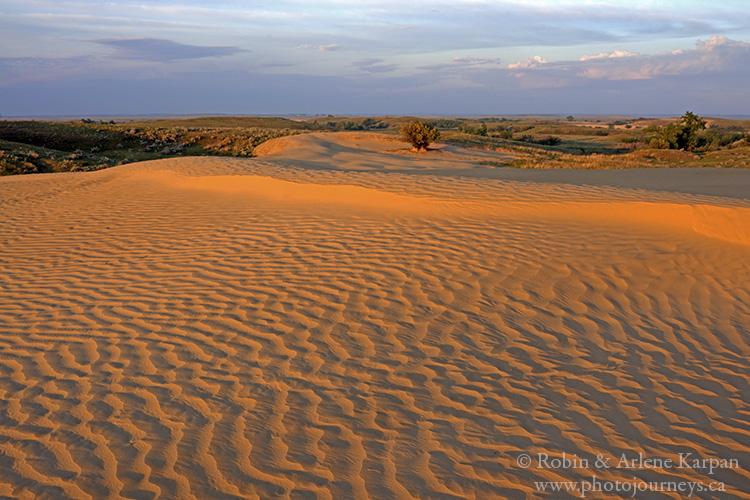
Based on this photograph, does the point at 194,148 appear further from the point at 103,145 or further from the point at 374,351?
the point at 374,351

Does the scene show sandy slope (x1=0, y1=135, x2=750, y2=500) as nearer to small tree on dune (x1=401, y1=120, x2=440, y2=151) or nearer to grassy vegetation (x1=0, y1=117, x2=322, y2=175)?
grassy vegetation (x1=0, y1=117, x2=322, y2=175)

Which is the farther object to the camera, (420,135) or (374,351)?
(420,135)

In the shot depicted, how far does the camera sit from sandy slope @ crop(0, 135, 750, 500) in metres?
2.87

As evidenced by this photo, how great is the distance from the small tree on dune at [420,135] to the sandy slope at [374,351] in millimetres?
19318

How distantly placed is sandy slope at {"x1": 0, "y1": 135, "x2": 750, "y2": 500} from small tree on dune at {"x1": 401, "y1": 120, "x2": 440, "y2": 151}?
19318mm

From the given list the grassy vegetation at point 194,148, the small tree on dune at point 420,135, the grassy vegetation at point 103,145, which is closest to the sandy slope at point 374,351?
the grassy vegetation at point 194,148

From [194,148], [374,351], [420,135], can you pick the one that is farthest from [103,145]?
[374,351]

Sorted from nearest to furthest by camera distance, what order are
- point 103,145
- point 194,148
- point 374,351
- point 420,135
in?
point 374,351 → point 420,135 → point 103,145 → point 194,148

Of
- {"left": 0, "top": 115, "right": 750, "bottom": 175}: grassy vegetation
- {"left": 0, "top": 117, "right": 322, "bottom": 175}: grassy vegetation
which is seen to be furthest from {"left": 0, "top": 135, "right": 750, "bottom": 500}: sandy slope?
{"left": 0, "top": 117, "right": 322, "bottom": 175}: grassy vegetation

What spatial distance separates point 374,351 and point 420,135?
24457 millimetres

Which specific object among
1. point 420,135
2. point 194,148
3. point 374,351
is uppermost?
point 420,135

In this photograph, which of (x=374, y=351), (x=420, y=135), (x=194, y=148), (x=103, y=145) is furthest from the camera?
(x=194, y=148)

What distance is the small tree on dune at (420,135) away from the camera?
2750 centimetres

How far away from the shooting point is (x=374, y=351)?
4176 mm
